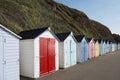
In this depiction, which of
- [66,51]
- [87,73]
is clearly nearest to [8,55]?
[87,73]

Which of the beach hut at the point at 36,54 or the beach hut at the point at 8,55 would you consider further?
the beach hut at the point at 36,54

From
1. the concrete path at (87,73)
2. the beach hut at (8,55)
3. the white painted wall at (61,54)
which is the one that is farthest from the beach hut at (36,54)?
the white painted wall at (61,54)

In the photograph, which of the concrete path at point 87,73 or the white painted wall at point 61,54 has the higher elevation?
the white painted wall at point 61,54

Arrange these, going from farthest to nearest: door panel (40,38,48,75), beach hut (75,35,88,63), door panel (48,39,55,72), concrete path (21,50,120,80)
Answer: beach hut (75,35,88,63) < door panel (48,39,55,72) < door panel (40,38,48,75) < concrete path (21,50,120,80)

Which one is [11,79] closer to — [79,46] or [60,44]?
[60,44]

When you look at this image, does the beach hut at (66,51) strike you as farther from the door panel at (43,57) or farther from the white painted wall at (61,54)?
the door panel at (43,57)

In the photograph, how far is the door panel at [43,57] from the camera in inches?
529

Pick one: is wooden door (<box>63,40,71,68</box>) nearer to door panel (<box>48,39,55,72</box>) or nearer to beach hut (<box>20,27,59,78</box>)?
door panel (<box>48,39,55,72</box>)

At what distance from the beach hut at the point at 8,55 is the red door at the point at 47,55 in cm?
310

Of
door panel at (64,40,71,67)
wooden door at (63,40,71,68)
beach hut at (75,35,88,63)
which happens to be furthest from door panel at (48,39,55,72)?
beach hut at (75,35,88,63)

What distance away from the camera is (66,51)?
1795 centimetres

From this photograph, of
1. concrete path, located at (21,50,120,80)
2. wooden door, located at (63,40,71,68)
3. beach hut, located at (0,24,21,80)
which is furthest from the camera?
wooden door, located at (63,40,71,68)

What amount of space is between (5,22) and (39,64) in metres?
14.9

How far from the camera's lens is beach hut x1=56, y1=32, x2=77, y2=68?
1742 cm
